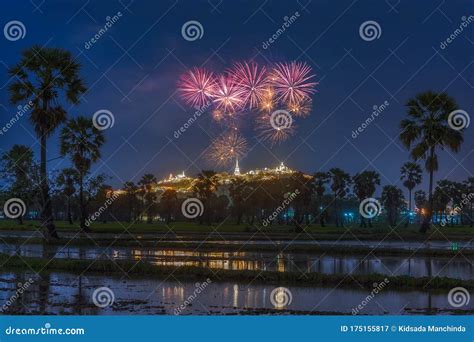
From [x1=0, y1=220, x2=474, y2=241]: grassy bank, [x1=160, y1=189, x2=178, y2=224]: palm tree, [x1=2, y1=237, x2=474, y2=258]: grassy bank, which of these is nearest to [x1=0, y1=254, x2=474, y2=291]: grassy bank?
[x1=2, y1=237, x2=474, y2=258]: grassy bank

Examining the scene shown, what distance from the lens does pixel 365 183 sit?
94062 mm

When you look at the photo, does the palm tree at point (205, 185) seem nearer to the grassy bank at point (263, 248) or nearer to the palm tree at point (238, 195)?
the palm tree at point (238, 195)

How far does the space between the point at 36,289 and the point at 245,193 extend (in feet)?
233

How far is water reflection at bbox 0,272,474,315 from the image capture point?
1786cm

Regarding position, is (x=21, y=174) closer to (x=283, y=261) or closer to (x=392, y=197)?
(x=283, y=261)

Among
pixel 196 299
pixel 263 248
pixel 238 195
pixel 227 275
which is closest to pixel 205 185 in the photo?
pixel 238 195

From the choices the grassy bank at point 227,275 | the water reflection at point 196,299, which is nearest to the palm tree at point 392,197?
the grassy bank at point 227,275

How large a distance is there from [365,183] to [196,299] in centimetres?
7678

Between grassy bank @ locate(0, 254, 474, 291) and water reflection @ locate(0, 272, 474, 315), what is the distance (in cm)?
92

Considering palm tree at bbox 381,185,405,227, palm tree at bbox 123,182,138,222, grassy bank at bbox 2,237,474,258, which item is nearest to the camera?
grassy bank at bbox 2,237,474,258

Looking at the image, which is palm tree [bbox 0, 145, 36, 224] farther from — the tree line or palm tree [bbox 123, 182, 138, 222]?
palm tree [bbox 123, 182, 138, 222]

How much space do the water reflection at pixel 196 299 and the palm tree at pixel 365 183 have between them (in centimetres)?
7224

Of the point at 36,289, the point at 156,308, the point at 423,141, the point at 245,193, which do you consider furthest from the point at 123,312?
the point at 245,193

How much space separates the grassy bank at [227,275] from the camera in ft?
75.4
